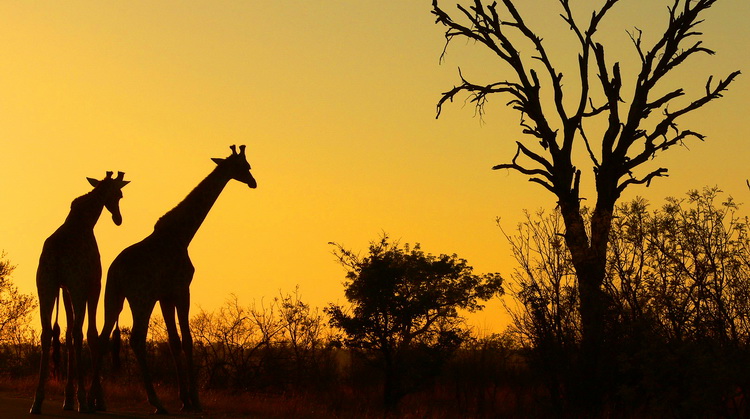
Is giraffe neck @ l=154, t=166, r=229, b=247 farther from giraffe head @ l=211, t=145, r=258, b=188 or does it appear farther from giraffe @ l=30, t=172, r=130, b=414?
giraffe @ l=30, t=172, r=130, b=414

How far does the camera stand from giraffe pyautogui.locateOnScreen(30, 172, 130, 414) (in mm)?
14523

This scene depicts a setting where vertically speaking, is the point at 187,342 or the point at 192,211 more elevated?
the point at 192,211

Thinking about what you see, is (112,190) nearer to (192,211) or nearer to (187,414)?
(192,211)

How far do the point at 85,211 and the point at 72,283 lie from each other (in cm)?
125

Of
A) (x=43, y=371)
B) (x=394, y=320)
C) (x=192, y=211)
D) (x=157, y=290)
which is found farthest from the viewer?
(x=394, y=320)

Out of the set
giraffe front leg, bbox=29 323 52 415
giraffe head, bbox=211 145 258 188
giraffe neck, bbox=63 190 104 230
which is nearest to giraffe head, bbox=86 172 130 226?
giraffe neck, bbox=63 190 104 230

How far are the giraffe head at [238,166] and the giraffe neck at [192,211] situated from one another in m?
0.14

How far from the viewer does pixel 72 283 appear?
14625 millimetres

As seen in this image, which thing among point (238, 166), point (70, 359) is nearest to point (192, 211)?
point (238, 166)

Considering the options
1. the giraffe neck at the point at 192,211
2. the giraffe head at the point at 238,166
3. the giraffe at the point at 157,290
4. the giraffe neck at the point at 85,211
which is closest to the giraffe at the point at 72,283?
the giraffe neck at the point at 85,211

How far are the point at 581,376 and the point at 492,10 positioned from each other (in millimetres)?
11795

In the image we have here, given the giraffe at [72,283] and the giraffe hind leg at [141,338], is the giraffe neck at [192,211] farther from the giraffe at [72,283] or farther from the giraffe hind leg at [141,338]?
the giraffe hind leg at [141,338]

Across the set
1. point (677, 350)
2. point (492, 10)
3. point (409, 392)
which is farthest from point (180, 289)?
point (492, 10)

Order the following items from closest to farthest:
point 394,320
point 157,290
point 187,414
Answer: point 187,414 < point 157,290 < point 394,320
